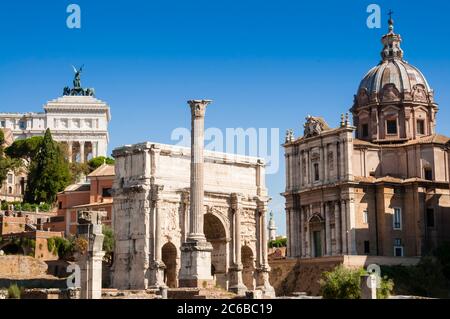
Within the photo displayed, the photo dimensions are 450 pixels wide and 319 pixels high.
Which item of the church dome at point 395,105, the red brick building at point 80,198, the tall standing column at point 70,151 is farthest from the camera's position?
the tall standing column at point 70,151

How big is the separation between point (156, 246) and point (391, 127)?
24.8 metres

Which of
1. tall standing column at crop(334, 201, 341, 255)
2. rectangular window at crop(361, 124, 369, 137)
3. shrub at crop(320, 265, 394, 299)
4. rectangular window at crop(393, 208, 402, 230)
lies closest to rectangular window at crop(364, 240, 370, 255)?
tall standing column at crop(334, 201, 341, 255)

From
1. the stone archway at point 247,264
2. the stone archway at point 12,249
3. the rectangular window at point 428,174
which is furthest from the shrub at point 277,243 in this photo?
the stone archway at point 12,249

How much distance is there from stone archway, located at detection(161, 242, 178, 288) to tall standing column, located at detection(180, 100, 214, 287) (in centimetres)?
1074

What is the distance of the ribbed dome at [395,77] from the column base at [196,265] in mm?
30758

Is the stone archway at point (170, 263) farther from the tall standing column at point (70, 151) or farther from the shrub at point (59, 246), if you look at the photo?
the tall standing column at point (70, 151)

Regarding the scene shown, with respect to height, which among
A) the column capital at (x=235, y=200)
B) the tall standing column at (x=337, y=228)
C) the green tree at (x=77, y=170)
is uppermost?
the green tree at (x=77, y=170)

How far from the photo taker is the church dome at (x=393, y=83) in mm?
69625

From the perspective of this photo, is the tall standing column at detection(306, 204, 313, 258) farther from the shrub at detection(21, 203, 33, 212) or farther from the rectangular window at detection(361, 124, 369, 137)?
the shrub at detection(21, 203, 33, 212)

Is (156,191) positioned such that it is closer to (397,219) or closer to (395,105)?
(397,219)

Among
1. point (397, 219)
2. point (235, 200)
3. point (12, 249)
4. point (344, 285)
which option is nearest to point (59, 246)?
point (12, 249)

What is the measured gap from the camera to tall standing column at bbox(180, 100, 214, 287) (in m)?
44.2

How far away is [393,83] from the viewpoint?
69688 millimetres
